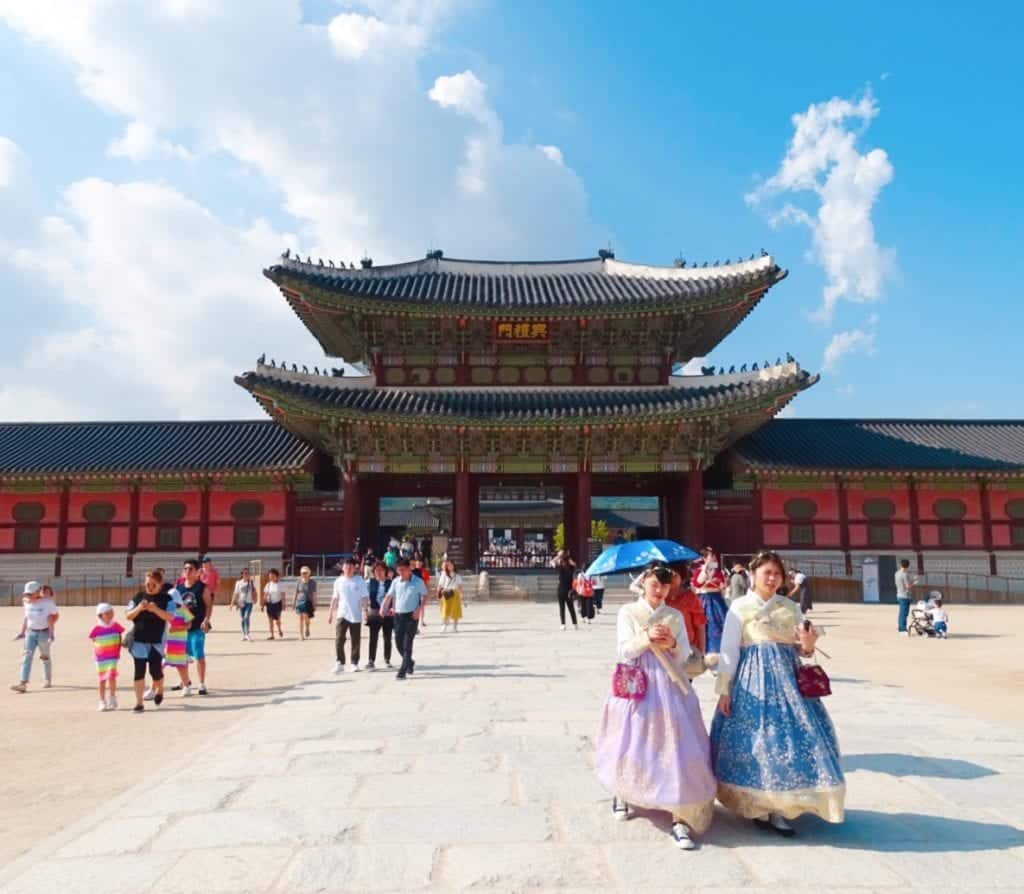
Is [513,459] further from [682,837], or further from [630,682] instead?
[682,837]

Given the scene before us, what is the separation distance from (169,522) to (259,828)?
24610mm

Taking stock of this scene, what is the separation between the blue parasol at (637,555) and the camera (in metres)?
9.61

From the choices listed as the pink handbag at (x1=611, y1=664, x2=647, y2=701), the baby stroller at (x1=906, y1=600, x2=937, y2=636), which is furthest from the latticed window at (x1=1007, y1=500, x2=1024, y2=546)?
the pink handbag at (x1=611, y1=664, x2=647, y2=701)

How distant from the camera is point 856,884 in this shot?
4.07m

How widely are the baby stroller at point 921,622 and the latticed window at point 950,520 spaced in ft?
38.7

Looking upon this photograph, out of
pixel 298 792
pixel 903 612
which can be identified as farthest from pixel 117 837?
pixel 903 612

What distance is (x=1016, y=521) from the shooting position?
Answer: 27266 mm

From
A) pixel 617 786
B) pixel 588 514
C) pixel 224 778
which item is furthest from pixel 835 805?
pixel 588 514

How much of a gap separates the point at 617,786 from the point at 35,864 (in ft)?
11.3

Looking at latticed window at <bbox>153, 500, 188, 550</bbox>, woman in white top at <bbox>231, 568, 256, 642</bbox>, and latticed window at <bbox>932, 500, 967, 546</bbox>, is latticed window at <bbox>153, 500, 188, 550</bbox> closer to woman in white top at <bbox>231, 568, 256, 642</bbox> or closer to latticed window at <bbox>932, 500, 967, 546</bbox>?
woman in white top at <bbox>231, 568, 256, 642</bbox>

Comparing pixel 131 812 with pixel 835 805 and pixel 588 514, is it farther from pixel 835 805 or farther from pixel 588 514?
pixel 588 514

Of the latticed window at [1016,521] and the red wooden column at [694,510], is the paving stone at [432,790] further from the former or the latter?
the latticed window at [1016,521]

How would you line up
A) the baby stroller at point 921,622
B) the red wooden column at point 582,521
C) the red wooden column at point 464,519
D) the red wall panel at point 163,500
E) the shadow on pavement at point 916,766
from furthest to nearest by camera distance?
the red wall panel at point 163,500 < the red wooden column at point 464,519 < the red wooden column at point 582,521 < the baby stroller at point 921,622 < the shadow on pavement at point 916,766

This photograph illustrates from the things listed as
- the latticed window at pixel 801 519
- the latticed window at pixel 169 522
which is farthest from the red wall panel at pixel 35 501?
the latticed window at pixel 801 519
